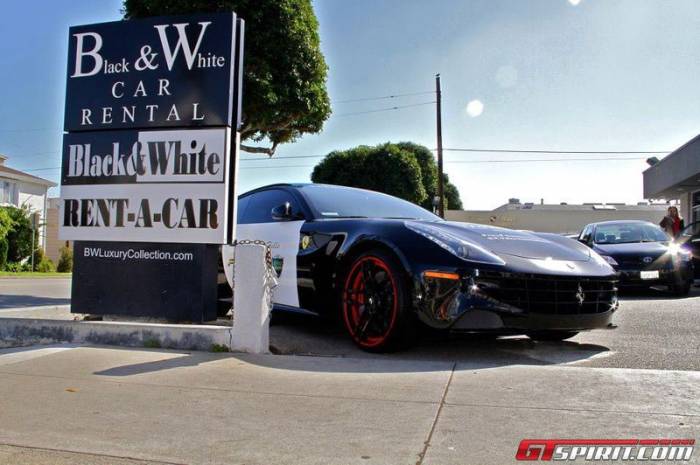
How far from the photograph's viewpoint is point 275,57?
11758 millimetres

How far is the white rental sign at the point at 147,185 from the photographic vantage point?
5.13 m

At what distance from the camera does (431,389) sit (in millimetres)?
3402

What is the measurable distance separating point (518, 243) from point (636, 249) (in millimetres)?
6060

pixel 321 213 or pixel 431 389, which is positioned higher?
pixel 321 213

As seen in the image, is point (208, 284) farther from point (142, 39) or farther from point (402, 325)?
point (142, 39)

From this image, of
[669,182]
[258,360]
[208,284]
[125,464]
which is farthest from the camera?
[669,182]

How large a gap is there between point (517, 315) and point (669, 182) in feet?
63.7

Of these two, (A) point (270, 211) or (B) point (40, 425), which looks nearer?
(B) point (40, 425)

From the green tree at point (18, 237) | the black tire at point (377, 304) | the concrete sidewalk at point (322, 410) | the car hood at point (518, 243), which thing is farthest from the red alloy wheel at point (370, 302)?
the green tree at point (18, 237)

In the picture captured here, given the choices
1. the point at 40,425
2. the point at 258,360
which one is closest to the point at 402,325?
the point at 258,360

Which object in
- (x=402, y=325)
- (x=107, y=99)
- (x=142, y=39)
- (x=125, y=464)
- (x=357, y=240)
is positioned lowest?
(x=125, y=464)

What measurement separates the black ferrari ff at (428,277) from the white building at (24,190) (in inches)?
1353

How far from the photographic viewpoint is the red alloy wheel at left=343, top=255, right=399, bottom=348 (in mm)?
4324

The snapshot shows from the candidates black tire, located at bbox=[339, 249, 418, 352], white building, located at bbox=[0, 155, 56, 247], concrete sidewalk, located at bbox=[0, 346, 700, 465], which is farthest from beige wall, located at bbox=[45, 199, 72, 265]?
black tire, located at bbox=[339, 249, 418, 352]
